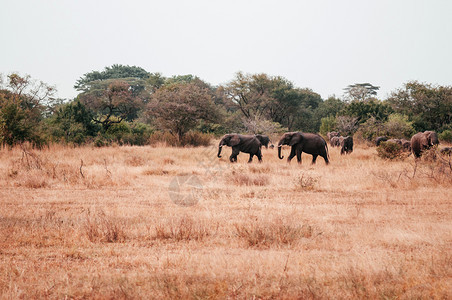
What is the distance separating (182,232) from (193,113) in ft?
82.6

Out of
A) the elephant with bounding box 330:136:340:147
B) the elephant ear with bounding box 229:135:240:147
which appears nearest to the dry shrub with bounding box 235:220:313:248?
the elephant ear with bounding box 229:135:240:147

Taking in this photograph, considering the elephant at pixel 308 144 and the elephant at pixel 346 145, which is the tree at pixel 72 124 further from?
the elephant at pixel 346 145

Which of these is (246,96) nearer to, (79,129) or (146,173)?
(79,129)

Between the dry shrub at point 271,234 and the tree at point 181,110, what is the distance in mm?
24663

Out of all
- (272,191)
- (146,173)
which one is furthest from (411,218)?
(146,173)

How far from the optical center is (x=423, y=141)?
19016mm

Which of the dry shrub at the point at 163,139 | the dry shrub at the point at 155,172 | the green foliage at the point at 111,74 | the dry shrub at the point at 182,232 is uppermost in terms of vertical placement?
the green foliage at the point at 111,74

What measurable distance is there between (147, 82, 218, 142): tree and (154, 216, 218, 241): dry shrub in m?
24.3

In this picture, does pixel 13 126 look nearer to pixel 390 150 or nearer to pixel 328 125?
pixel 390 150

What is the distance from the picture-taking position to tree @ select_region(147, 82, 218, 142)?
1218 inches

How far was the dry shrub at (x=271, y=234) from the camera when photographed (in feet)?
20.4

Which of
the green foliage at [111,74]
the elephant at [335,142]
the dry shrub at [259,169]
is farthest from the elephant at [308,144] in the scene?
the green foliage at [111,74]

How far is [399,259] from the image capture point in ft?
17.6

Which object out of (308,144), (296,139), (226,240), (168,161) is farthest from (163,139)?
(226,240)
